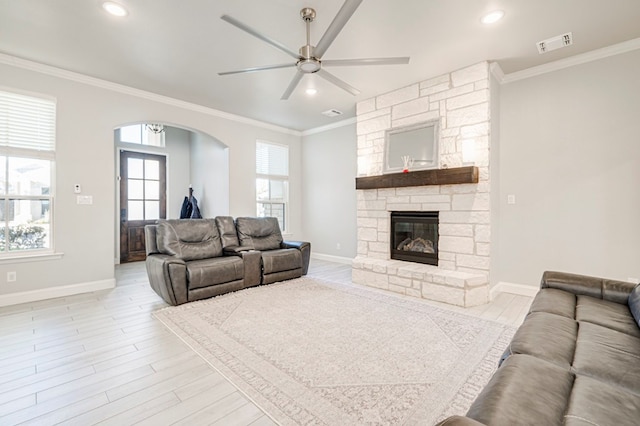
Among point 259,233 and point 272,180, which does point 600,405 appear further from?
point 272,180

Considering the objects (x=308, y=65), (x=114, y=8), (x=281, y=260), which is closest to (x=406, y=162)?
(x=308, y=65)

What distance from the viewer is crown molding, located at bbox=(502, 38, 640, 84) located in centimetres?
319

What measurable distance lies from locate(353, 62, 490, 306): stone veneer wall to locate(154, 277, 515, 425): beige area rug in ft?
1.32

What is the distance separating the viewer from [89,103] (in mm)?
4055

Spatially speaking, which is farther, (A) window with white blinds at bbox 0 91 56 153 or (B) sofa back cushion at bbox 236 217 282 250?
(B) sofa back cushion at bbox 236 217 282 250

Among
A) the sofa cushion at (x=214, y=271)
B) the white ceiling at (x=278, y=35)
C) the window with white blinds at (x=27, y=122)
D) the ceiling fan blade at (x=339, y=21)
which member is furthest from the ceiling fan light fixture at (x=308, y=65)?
the window with white blinds at (x=27, y=122)

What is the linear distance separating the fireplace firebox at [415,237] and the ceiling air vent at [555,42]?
219 centimetres

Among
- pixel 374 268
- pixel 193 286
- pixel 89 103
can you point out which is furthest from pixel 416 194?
pixel 89 103

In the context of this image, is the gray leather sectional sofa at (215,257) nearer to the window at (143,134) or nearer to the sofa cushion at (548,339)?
the sofa cushion at (548,339)

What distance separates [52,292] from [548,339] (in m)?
5.17

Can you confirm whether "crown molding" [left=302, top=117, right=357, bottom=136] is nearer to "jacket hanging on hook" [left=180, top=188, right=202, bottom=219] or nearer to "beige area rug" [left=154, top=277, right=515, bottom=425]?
"jacket hanging on hook" [left=180, top=188, right=202, bottom=219]

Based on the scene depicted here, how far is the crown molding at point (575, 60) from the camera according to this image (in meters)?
3.19

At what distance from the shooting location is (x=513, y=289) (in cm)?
390

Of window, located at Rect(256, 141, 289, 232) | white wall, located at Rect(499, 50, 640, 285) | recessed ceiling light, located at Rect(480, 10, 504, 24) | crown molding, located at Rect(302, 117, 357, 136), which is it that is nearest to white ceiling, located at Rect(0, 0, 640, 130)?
recessed ceiling light, located at Rect(480, 10, 504, 24)
